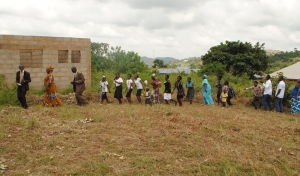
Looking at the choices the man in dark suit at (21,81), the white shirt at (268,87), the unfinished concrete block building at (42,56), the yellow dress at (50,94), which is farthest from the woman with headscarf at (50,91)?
the white shirt at (268,87)

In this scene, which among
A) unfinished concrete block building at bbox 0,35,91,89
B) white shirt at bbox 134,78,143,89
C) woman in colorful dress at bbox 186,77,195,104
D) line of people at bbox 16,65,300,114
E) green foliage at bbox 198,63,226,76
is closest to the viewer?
line of people at bbox 16,65,300,114

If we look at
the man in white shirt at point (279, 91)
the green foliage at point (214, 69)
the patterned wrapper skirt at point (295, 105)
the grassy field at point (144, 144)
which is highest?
the green foliage at point (214, 69)

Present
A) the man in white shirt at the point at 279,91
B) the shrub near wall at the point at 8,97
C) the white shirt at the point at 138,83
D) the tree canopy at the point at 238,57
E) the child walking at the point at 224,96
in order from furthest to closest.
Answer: the tree canopy at the point at 238,57 → the child walking at the point at 224,96 → the white shirt at the point at 138,83 → the man in white shirt at the point at 279,91 → the shrub near wall at the point at 8,97

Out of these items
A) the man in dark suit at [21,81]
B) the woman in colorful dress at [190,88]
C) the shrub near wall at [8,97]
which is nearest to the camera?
the man in dark suit at [21,81]

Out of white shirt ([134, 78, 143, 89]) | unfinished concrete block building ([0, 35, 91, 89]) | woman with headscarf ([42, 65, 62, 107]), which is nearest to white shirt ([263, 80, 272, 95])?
white shirt ([134, 78, 143, 89])

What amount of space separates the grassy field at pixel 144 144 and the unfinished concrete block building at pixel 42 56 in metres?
3.47

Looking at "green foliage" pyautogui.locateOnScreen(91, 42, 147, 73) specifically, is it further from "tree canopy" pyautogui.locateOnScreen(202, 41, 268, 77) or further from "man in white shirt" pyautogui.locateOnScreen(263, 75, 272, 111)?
"man in white shirt" pyautogui.locateOnScreen(263, 75, 272, 111)

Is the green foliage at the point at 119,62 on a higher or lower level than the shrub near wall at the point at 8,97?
higher

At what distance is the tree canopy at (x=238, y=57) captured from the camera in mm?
27219

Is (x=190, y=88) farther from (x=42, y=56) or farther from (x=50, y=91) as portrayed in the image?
(x=42, y=56)

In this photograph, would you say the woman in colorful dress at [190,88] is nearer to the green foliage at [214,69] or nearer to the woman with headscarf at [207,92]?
the woman with headscarf at [207,92]

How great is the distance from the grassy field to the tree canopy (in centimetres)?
1974

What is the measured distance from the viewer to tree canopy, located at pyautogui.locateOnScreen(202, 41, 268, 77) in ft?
89.3

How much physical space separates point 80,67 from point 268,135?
8.67 metres
